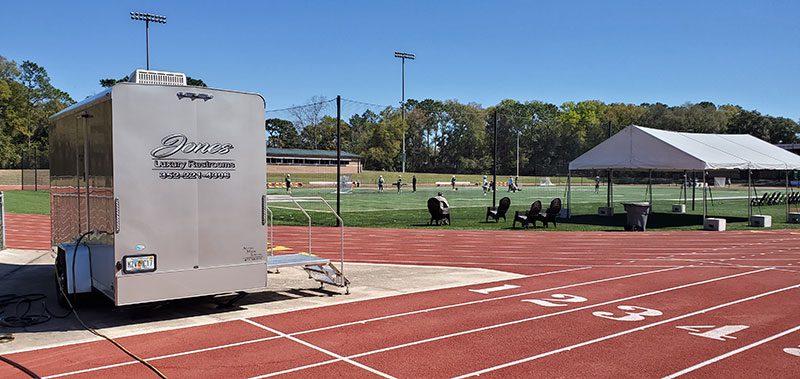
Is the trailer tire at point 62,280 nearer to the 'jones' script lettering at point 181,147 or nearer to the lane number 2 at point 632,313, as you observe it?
the 'jones' script lettering at point 181,147

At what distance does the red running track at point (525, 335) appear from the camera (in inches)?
248

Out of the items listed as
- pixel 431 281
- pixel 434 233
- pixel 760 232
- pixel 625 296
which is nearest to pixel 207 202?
pixel 431 281

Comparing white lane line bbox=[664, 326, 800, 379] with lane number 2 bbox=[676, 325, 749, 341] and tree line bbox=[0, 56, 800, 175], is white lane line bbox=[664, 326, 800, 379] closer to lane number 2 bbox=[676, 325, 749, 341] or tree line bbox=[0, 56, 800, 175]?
lane number 2 bbox=[676, 325, 749, 341]

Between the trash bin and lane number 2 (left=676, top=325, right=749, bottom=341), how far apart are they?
15.1 meters

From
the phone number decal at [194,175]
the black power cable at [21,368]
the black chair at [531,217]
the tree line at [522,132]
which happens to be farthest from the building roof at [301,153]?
the black power cable at [21,368]

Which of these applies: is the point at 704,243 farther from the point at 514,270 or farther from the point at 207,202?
the point at 207,202

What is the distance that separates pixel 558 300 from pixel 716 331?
2.46 meters

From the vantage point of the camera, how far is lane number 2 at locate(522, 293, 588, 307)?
9461 millimetres

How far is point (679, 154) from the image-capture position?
80.9 ft

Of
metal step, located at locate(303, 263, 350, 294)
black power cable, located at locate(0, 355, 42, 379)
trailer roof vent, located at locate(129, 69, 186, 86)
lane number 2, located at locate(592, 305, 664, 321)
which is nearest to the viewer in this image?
black power cable, located at locate(0, 355, 42, 379)

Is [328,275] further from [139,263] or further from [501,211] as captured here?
[501,211]

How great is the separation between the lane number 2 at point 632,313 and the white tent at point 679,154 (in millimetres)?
16416

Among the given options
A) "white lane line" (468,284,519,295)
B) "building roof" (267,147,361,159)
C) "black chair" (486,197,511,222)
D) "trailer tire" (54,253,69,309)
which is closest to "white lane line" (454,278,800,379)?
"white lane line" (468,284,519,295)

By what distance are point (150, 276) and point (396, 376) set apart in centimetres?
362
